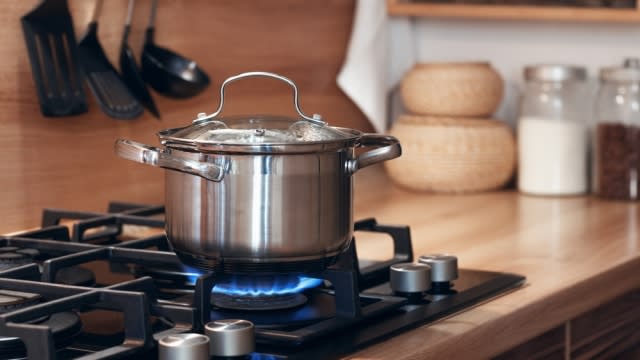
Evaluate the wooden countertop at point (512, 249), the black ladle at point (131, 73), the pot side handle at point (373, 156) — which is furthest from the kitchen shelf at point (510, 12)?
the pot side handle at point (373, 156)

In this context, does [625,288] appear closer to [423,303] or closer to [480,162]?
[423,303]

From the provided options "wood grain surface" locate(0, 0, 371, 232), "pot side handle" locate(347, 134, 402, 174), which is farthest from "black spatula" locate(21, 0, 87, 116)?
"pot side handle" locate(347, 134, 402, 174)

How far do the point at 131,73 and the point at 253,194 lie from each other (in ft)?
2.18

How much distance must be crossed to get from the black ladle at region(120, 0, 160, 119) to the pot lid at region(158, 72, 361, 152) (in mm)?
555

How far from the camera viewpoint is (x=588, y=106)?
212cm

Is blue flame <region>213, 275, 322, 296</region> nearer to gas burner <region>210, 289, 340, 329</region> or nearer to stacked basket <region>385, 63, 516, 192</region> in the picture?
gas burner <region>210, 289, 340, 329</region>

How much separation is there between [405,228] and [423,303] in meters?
0.20

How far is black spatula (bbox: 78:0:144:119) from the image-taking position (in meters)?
1.61

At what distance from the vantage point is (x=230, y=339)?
950mm

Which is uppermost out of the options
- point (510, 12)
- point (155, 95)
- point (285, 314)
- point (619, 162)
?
point (510, 12)

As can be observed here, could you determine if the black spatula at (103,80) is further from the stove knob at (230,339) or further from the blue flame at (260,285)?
the stove knob at (230,339)

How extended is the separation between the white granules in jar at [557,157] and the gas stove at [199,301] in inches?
27.4

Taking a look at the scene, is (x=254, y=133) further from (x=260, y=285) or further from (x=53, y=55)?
(x=53, y=55)

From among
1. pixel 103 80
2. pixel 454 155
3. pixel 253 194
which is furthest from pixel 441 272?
pixel 454 155
